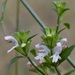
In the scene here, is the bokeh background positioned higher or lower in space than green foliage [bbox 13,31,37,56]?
lower

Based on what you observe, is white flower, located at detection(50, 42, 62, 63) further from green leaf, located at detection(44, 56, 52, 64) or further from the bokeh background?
the bokeh background

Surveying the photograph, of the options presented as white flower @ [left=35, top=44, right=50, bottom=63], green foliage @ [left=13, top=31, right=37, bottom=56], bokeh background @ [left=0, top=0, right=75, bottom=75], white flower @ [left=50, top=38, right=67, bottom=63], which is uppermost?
green foliage @ [left=13, top=31, right=37, bottom=56]

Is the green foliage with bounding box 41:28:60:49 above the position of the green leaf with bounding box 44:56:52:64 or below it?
above

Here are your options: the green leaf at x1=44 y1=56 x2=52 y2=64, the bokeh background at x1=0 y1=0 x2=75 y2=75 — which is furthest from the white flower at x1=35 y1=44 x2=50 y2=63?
the bokeh background at x1=0 y1=0 x2=75 y2=75

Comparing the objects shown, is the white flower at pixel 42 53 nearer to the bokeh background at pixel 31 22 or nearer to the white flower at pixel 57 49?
the white flower at pixel 57 49

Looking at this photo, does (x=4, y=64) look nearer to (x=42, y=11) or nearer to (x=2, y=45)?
(x=2, y=45)

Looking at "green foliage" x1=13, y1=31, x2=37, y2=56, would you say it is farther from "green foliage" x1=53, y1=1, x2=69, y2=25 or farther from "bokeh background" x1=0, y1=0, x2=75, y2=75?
"bokeh background" x1=0, y1=0, x2=75, y2=75

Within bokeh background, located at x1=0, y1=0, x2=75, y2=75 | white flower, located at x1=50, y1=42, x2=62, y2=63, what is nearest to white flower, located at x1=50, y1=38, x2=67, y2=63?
white flower, located at x1=50, y1=42, x2=62, y2=63

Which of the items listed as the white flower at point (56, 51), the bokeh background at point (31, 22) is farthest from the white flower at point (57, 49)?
the bokeh background at point (31, 22)

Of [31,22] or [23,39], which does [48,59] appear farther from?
[31,22]

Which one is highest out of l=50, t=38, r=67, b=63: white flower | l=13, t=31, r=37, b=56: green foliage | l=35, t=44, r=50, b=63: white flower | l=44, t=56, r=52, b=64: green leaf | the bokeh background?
l=13, t=31, r=37, b=56: green foliage

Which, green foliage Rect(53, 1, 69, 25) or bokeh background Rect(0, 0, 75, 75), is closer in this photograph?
green foliage Rect(53, 1, 69, 25)
